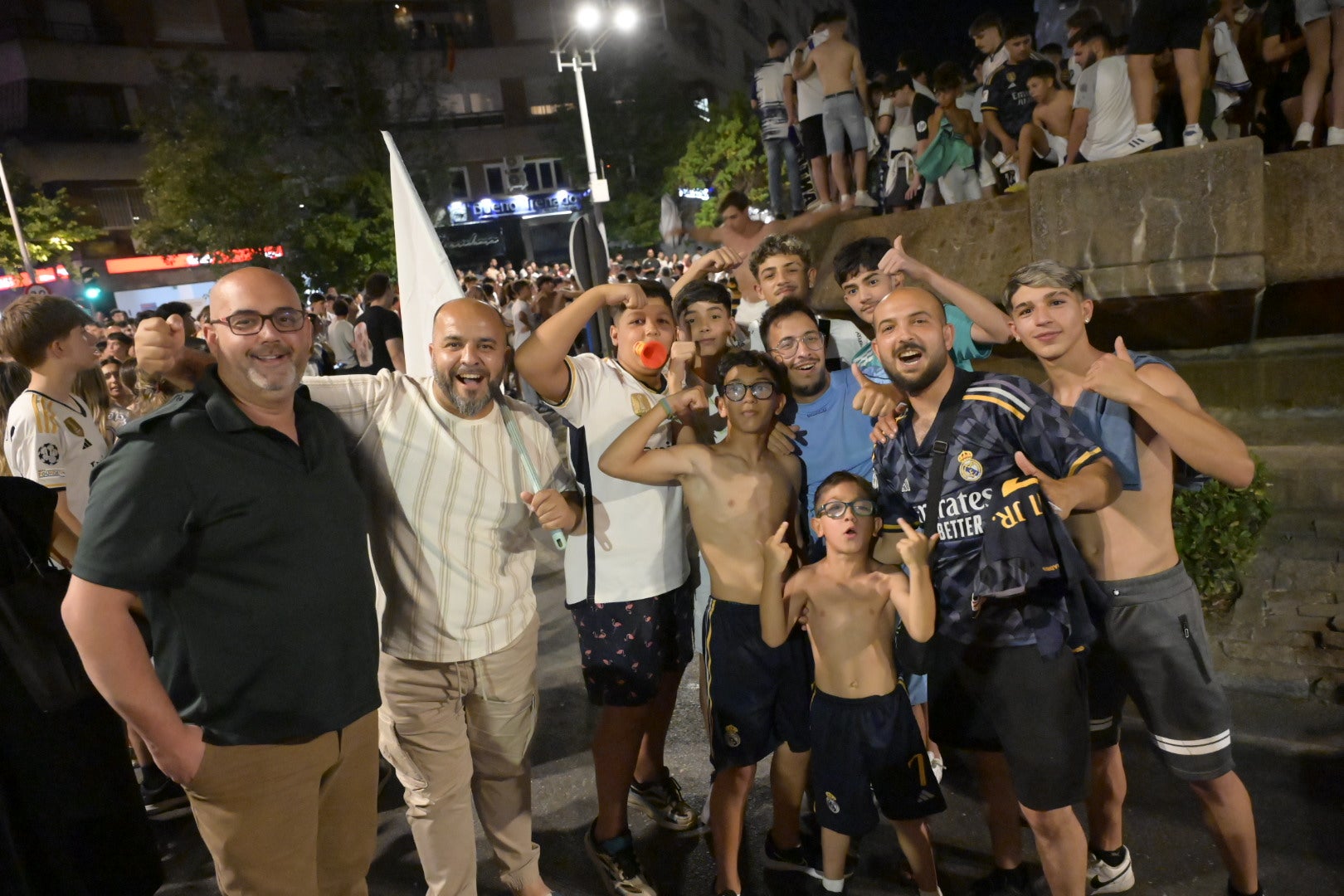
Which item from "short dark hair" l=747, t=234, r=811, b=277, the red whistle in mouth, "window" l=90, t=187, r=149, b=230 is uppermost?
"window" l=90, t=187, r=149, b=230

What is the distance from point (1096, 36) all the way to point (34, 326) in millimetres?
7452

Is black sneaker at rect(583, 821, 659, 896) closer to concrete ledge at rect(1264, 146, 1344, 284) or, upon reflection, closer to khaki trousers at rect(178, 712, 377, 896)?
khaki trousers at rect(178, 712, 377, 896)

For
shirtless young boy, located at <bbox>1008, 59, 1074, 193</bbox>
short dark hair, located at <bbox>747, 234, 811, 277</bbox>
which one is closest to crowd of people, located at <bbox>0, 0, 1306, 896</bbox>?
short dark hair, located at <bbox>747, 234, 811, 277</bbox>

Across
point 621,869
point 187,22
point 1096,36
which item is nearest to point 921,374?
point 621,869

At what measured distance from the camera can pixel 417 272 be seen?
134 inches

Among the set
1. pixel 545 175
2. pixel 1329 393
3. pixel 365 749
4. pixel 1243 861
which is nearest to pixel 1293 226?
pixel 1329 393

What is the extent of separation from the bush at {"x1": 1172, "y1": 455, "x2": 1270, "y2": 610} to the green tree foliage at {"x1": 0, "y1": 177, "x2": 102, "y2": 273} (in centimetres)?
3116

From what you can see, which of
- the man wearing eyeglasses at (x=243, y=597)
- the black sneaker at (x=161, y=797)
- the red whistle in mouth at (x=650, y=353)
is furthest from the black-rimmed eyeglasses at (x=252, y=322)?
the black sneaker at (x=161, y=797)

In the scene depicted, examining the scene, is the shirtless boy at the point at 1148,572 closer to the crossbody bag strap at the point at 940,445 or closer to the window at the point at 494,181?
the crossbody bag strap at the point at 940,445

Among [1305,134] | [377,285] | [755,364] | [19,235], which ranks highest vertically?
[19,235]

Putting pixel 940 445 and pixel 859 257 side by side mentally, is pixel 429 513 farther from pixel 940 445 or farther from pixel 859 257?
pixel 859 257

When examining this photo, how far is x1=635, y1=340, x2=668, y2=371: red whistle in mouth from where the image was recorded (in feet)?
11.9

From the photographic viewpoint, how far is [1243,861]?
2.91 m

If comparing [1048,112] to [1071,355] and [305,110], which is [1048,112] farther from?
[305,110]
